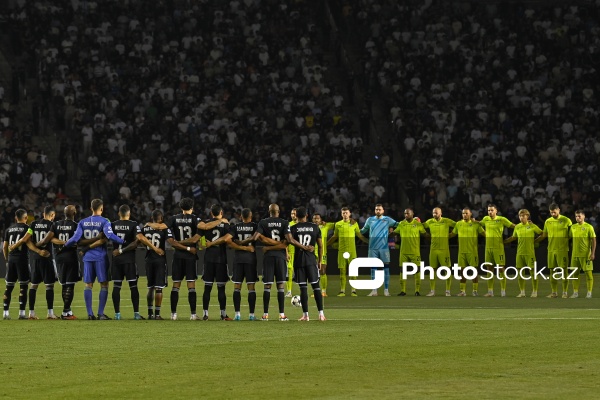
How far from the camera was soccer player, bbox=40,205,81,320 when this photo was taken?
24.0m

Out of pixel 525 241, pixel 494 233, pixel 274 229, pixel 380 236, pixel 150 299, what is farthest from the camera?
pixel 380 236

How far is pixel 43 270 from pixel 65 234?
0.82 m

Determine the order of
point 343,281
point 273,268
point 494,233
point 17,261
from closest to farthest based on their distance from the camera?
point 273,268
point 17,261
point 494,233
point 343,281

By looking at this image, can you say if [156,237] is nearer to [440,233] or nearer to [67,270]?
[67,270]

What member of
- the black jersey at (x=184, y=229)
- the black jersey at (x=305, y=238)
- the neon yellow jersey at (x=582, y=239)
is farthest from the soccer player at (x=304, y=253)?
the neon yellow jersey at (x=582, y=239)

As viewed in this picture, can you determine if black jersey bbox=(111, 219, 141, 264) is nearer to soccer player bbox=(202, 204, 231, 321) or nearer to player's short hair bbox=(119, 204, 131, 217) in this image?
player's short hair bbox=(119, 204, 131, 217)

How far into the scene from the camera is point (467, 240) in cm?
3212

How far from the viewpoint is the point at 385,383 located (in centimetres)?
1423

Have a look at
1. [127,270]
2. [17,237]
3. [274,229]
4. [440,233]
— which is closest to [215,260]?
[274,229]

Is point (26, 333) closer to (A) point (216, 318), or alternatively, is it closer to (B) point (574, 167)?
(A) point (216, 318)

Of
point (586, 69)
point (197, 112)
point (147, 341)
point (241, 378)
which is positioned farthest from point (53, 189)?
point (241, 378)

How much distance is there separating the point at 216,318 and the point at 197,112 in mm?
23986

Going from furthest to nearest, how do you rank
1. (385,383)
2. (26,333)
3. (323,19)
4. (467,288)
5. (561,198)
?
(323,19)
(561,198)
(467,288)
(26,333)
(385,383)

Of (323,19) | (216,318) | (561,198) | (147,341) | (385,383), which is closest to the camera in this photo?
(385,383)
